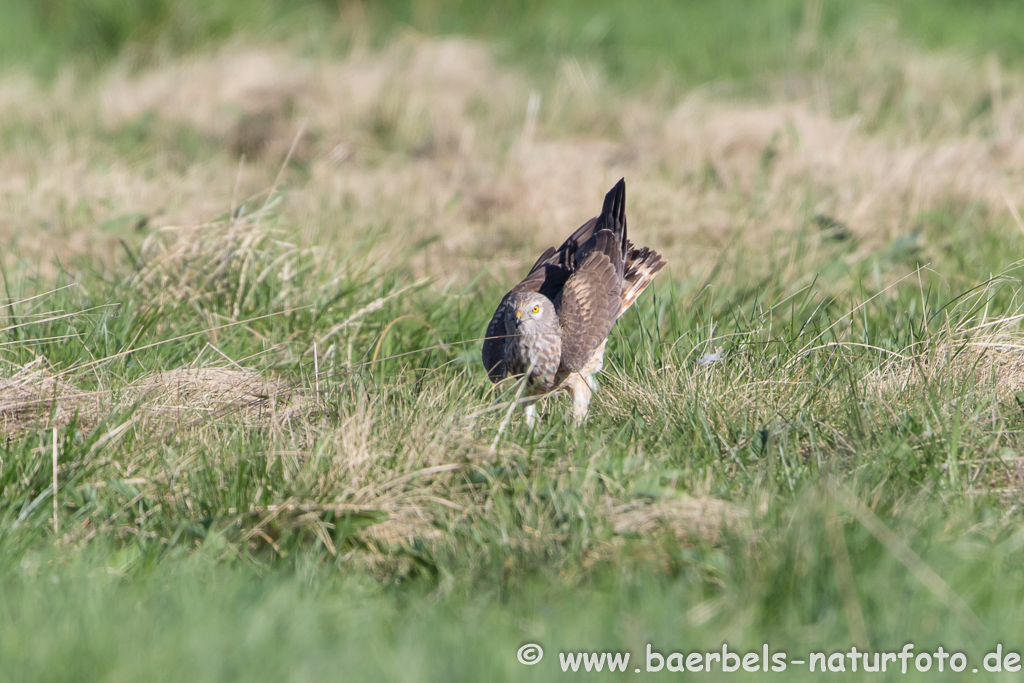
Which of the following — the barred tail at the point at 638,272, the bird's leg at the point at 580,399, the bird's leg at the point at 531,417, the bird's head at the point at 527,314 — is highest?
the bird's head at the point at 527,314

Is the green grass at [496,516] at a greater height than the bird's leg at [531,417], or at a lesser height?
greater

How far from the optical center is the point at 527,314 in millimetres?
4137

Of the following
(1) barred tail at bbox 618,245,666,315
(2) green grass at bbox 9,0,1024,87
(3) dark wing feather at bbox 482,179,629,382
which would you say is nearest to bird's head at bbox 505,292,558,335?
(3) dark wing feather at bbox 482,179,629,382

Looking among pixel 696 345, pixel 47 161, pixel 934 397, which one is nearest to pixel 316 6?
pixel 47 161

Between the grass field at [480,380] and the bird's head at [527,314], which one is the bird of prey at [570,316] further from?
the grass field at [480,380]

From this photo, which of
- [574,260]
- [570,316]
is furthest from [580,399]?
[574,260]

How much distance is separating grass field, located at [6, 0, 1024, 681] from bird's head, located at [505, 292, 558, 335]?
0.31 metres

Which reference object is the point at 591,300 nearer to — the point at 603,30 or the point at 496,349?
the point at 496,349

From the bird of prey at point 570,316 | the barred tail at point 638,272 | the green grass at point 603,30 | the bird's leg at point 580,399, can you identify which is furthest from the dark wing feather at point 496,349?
the green grass at point 603,30

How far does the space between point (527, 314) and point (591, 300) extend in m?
0.43

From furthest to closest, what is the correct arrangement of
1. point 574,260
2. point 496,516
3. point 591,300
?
point 574,260 < point 591,300 < point 496,516

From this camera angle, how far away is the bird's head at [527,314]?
4137 millimetres

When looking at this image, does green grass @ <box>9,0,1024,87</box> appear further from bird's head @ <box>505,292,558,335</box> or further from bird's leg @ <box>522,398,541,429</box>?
bird's leg @ <box>522,398,541,429</box>

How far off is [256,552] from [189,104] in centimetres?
638
